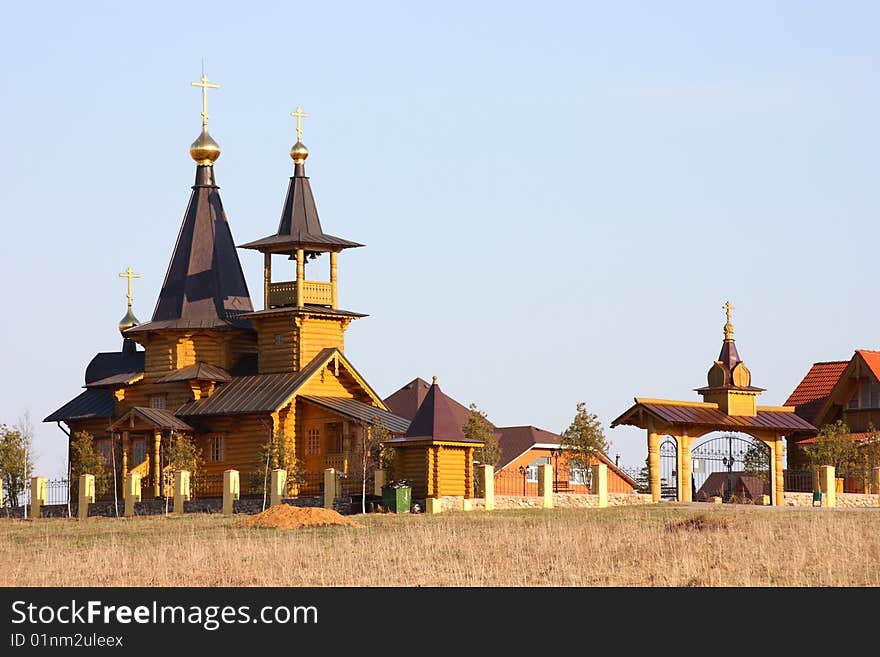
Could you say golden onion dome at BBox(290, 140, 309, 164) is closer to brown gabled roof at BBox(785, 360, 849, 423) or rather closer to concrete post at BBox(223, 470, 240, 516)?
concrete post at BBox(223, 470, 240, 516)

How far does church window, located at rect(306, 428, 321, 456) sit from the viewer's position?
48.3m

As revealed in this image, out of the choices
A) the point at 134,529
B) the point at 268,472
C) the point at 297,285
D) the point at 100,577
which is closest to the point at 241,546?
the point at 100,577

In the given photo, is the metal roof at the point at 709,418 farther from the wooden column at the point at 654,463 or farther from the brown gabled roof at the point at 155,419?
the brown gabled roof at the point at 155,419

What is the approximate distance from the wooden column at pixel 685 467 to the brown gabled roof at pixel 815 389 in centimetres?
1222

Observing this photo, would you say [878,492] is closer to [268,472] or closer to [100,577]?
[268,472]

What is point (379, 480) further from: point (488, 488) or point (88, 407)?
point (88, 407)

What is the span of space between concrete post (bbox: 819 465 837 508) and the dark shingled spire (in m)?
9.45

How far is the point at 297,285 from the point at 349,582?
26.6 meters

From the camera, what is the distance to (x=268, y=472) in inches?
1815

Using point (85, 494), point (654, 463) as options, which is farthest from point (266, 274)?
point (654, 463)

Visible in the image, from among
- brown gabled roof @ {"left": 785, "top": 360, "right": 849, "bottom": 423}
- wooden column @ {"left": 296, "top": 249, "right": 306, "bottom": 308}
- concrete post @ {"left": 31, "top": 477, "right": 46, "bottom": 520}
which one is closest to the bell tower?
wooden column @ {"left": 296, "top": 249, "right": 306, "bottom": 308}

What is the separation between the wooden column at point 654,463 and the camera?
145 ft

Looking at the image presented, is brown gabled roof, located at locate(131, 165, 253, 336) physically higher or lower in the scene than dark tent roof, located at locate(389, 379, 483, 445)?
higher
